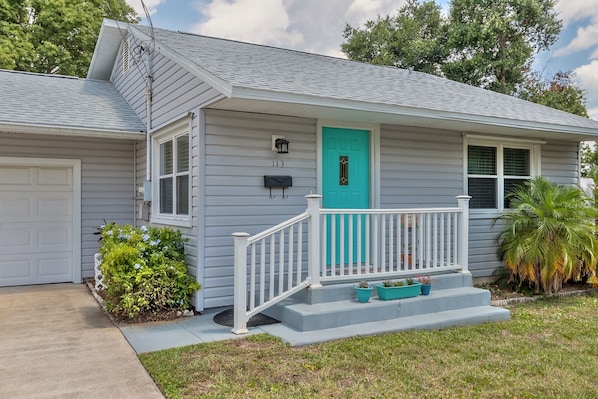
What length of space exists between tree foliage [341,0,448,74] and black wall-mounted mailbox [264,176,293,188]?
15395mm

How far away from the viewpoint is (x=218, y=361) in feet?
12.6

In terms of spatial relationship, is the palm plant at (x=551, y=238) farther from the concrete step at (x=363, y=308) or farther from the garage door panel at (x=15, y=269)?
the garage door panel at (x=15, y=269)

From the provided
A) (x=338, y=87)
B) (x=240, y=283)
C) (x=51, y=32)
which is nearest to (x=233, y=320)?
(x=240, y=283)

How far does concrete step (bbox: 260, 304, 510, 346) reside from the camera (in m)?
4.50

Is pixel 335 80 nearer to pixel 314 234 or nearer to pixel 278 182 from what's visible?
pixel 278 182

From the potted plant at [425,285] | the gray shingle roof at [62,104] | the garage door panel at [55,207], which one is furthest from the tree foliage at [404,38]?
the garage door panel at [55,207]

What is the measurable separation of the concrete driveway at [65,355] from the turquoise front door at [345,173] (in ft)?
10.2

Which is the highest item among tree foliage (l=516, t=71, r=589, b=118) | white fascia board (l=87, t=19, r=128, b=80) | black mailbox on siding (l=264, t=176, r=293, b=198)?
tree foliage (l=516, t=71, r=589, b=118)

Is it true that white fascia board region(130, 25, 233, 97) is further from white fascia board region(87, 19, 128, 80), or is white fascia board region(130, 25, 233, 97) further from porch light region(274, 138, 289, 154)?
white fascia board region(87, 19, 128, 80)

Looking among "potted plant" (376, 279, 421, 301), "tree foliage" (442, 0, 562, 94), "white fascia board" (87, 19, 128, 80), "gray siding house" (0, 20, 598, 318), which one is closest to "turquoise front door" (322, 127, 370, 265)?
"gray siding house" (0, 20, 598, 318)

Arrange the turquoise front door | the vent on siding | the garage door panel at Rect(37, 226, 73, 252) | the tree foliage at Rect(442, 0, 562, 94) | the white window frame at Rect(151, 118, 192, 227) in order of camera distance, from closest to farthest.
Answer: the white window frame at Rect(151, 118, 192, 227) < the turquoise front door < the garage door panel at Rect(37, 226, 73, 252) < the vent on siding < the tree foliage at Rect(442, 0, 562, 94)

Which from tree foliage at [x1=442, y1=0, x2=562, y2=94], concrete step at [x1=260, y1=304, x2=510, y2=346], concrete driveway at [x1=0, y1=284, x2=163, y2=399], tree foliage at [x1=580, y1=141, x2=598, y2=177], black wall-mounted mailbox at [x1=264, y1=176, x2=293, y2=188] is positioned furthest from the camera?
tree foliage at [x1=580, y1=141, x2=598, y2=177]

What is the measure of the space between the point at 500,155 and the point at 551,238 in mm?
1824

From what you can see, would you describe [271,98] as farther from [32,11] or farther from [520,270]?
[32,11]
